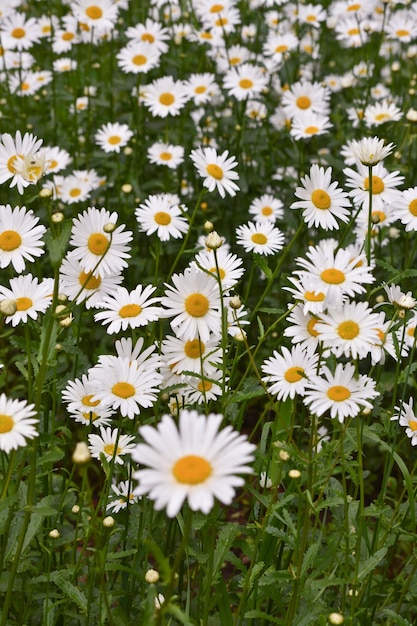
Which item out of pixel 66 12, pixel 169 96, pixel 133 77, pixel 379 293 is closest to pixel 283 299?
pixel 379 293

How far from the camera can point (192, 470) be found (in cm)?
154

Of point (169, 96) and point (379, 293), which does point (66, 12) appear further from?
point (379, 293)

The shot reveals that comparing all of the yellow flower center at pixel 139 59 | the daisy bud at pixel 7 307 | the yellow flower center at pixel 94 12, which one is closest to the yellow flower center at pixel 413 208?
the daisy bud at pixel 7 307

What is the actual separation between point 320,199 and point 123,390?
1.06 meters

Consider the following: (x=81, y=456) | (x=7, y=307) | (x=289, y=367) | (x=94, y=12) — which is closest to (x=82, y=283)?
(x=7, y=307)

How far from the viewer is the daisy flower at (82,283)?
2.80m

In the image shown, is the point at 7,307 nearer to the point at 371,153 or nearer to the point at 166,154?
the point at 371,153

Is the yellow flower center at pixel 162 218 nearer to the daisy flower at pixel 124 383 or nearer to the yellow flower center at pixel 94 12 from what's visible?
the daisy flower at pixel 124 383

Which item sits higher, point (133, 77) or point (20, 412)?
point (133, 77)

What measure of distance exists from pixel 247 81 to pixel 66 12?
250 cm

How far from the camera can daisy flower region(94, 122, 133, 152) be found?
5.00m

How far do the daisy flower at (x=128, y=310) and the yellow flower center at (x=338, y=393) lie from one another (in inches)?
24.6

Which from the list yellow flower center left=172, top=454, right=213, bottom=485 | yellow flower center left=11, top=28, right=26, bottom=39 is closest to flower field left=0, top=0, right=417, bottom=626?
yellow flower center left=172, top=454, right=213, bottom=485

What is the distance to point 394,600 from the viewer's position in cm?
292
